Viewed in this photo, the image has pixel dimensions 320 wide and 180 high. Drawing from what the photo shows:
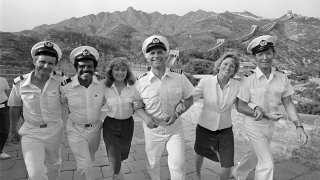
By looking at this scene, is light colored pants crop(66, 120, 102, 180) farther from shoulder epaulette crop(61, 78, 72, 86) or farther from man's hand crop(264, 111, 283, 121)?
man's hand crop(264, 111, 283, 121)

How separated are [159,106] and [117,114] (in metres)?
0.53

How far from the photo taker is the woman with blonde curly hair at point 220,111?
9.86 ft

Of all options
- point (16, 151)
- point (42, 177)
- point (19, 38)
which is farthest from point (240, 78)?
point (19, 38)

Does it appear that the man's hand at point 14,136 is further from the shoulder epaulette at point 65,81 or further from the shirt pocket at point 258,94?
the shirt pocket at point 258,94

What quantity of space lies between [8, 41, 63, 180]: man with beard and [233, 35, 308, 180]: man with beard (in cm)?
219

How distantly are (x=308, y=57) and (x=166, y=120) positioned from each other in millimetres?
80524

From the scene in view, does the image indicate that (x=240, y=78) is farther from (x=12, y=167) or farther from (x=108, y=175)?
(x=12, y=167)

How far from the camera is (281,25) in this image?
10825 cm

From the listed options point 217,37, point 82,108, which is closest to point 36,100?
point 82,108

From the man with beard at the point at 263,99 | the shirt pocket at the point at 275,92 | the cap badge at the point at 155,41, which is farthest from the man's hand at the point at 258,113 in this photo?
the cap badge at the point at 155,41

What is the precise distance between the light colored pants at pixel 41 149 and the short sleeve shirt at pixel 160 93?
1093mm

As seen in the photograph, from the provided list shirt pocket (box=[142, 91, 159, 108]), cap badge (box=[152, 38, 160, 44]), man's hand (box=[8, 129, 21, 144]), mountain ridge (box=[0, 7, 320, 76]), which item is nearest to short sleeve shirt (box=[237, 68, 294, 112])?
shirt pocket (box=[142, 91, 159, 108])

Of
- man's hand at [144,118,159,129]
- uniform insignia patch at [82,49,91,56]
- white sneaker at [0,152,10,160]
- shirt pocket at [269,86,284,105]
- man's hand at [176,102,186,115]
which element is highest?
uniform insignia patch at [82,49,91,56]

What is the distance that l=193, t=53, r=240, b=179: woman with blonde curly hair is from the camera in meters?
3.00
